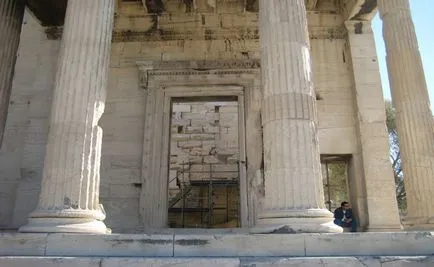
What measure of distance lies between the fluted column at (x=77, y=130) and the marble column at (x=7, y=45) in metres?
3.39

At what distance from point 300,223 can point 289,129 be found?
5.44ft

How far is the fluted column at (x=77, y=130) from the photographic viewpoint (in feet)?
22.7

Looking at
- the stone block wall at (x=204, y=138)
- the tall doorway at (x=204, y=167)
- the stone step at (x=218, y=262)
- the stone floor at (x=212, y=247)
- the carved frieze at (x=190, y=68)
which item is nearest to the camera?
the stone step at (x=218, y=262)

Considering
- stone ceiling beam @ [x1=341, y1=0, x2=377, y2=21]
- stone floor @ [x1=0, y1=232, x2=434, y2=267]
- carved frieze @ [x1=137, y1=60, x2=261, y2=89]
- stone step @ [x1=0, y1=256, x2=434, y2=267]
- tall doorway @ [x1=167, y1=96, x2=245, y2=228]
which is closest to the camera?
stone step @ [x1=0, y1=256, x2=434, y2=267]

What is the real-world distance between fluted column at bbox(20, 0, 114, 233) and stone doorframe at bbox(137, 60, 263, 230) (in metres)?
3.71

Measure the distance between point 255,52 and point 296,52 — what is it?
16.1 ft

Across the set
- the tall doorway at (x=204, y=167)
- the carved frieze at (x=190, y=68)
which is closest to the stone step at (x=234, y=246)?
the carved frieze at (x=190, y=68)

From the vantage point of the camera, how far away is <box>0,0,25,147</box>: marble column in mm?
10453

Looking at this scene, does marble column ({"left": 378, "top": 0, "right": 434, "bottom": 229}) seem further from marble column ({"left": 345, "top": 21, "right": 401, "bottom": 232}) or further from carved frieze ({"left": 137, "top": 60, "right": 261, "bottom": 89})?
carved frieze ({"left": 137, "top": 60, "right": 261, "bottom": 89})

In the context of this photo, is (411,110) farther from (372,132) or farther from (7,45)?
(7,45)

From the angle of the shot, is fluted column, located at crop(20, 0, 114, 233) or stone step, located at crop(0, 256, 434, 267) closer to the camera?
stone step, located at crop(0, 256, 434, 267)

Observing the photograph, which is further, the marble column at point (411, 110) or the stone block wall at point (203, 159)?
the stone block wall at point (203, 159)

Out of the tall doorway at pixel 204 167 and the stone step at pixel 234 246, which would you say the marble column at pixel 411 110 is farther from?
the tall doorway at pixel 204 167

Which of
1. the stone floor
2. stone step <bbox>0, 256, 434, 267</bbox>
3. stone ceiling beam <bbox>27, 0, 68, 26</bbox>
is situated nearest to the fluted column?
the stone floor
